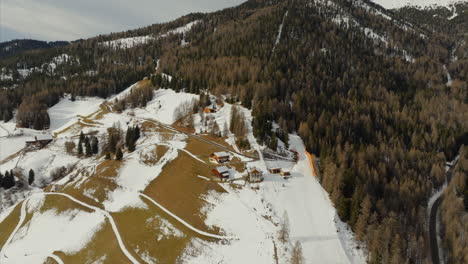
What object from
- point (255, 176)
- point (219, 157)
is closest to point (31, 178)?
point (219, 157)

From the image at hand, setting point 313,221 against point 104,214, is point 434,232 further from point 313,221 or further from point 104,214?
point 104,214

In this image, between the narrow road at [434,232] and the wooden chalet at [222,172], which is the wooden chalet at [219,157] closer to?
the wooden chalet at [222,172]

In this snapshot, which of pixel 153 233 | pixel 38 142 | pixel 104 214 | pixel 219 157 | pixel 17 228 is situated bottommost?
pixel 17 228

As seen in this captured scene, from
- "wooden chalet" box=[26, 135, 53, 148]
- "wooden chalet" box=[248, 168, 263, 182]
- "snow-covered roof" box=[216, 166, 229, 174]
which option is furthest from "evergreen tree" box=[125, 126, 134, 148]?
"wooden chalet" box=[248, 168, 263, 182]

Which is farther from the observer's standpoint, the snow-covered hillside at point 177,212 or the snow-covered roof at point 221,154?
the snow-covered roof at point 221,154

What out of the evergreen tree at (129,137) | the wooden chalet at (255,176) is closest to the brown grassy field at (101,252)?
the wooden chalet at (255,176)

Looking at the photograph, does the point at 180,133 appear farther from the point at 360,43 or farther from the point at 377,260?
the point at 360,43
